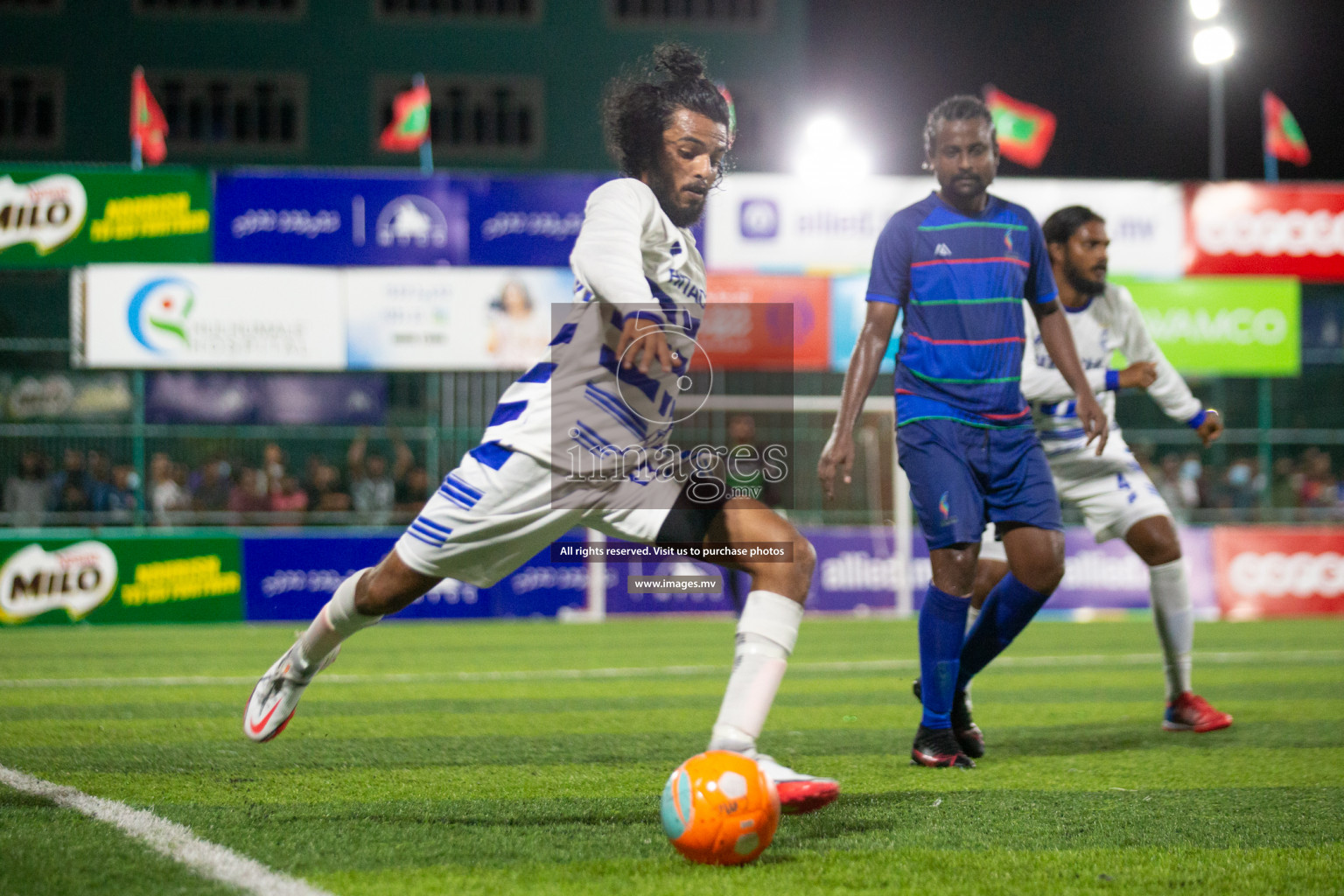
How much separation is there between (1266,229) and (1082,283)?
527 inches

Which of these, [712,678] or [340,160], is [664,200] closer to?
[712,678]

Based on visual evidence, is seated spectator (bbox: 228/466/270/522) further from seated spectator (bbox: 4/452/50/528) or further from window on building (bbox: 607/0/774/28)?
window on building (bbox: 607/0/774/28)

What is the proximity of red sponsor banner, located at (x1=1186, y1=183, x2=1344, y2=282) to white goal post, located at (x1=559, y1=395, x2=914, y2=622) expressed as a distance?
465cm

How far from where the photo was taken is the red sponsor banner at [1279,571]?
16.9 meters

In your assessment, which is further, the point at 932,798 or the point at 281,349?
the point at 281,349

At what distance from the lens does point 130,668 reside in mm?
9672

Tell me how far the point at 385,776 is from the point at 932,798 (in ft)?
6.22

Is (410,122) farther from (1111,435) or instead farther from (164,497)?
(1111,435)

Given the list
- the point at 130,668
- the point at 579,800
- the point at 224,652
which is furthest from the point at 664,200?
the point at 224,652

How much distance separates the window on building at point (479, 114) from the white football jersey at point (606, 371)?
29.0m

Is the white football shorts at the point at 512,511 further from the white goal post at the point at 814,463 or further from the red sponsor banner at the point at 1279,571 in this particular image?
→ the red sponsor banner at the point at 1279,571

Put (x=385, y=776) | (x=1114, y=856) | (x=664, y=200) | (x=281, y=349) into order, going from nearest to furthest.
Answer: (x=1114, y=856)
(x=664, y=200)
(x=385, y=776)
(x=281, y=349)

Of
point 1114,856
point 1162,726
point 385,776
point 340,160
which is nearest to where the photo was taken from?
point 1114,856

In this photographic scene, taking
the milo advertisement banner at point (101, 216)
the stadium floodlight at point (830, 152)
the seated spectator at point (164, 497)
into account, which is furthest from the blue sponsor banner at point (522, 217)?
the seated spectator at point (164, 497)
